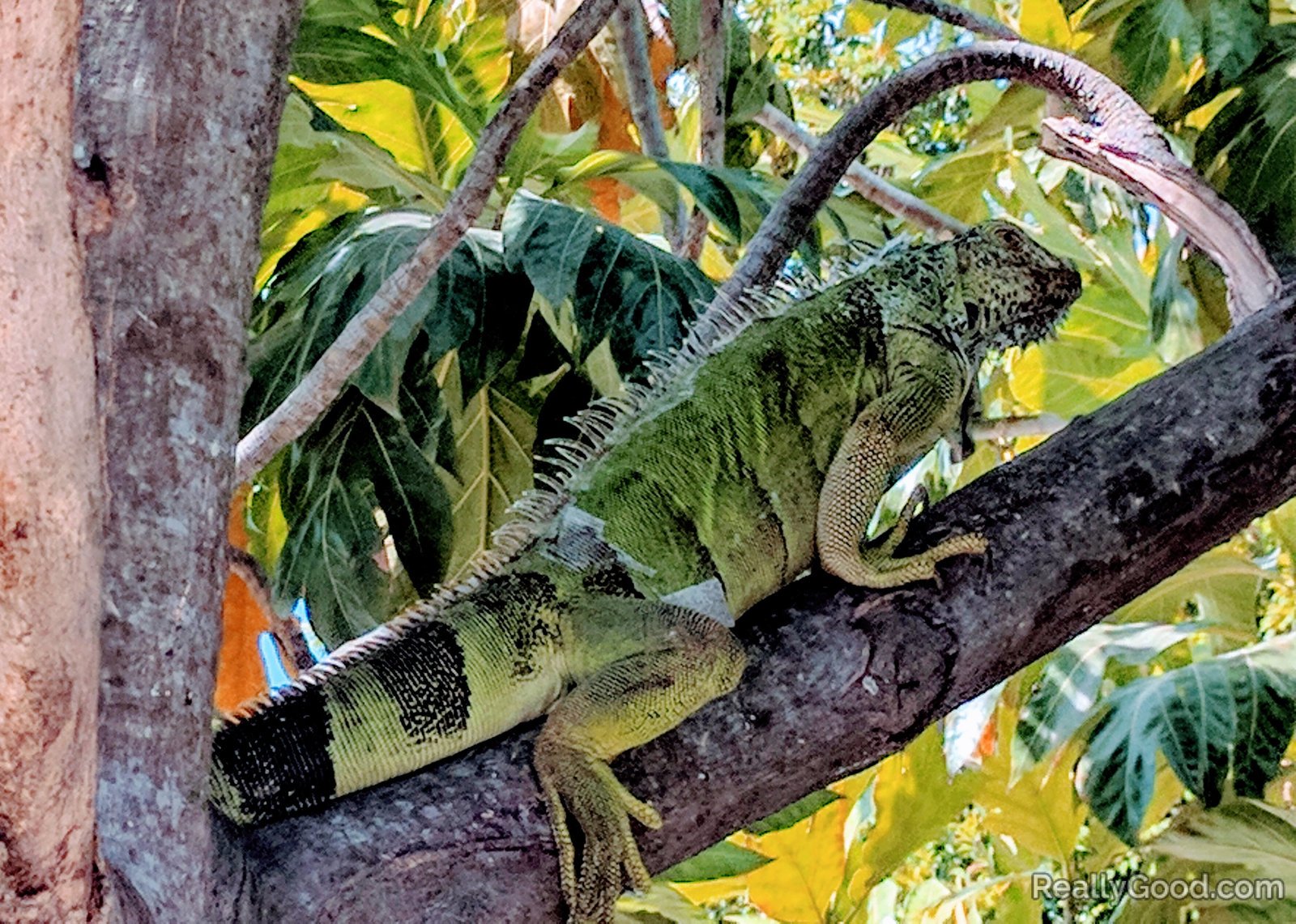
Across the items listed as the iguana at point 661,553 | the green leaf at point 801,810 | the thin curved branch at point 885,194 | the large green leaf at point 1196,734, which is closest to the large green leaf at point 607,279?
the iguana at point 661,553

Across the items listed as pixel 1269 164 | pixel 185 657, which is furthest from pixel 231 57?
pixel 1269 164

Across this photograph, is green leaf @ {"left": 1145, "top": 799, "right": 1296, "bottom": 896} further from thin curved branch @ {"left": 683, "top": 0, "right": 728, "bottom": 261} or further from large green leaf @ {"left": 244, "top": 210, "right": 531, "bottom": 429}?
large green leaf @ {"left": 244, "top": 210, "right": 531, "bottom": 429}

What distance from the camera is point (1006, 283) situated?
6.88 feet

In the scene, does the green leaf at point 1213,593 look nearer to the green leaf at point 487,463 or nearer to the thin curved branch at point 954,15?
the thin curved branch at point 954,15

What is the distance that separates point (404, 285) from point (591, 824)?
0.70 metres

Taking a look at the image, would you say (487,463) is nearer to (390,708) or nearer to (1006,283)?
(1006,283)

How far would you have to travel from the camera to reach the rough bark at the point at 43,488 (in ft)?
2.47

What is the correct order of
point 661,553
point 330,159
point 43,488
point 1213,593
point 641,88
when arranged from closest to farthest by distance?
point 43,488, point 661,553, point 330,159, point 641,88, point 1213,593

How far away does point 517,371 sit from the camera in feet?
7.71

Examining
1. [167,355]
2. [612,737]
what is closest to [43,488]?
[167,355]

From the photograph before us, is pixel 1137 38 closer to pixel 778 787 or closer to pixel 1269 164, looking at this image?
pixel 1269 164

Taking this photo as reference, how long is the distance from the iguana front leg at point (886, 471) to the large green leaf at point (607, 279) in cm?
31

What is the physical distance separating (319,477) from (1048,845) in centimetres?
184

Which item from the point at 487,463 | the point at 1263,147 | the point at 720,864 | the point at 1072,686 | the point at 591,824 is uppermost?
the point at 1263,147
